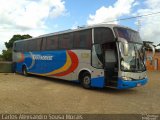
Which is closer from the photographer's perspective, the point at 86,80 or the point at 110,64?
the point at 110,64

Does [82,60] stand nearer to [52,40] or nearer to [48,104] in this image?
[52,40]

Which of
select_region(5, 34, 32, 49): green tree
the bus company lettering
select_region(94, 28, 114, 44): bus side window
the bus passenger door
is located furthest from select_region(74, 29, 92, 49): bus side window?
select_region(5, 34, 32, 49): green tree

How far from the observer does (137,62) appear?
11.9 metres

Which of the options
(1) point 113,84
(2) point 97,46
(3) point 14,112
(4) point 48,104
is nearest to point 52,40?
(2) point 97,46

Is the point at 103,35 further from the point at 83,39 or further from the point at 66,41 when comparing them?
the point at 66,41

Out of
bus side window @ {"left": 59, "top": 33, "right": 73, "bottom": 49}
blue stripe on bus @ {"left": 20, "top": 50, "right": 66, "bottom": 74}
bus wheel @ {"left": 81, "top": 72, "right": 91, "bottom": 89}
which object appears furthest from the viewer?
blue stripe on bus @ {"left": 20, "top": 50, "right": 66, "bottom": 74}

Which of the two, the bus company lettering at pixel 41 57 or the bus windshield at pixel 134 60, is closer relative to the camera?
the bus windshield at pixel 134 60

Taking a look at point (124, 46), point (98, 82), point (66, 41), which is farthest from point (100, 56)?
point (66, 41)

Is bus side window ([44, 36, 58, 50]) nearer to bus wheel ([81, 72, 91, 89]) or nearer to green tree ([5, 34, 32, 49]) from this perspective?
bus wheel ([81, 72, 91, 89])

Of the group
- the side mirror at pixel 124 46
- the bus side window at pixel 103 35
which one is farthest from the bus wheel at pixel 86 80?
the side mirror at pixel 124 46

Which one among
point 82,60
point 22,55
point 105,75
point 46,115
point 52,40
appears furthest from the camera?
point 22,55

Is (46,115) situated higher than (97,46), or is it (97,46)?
(97,46)

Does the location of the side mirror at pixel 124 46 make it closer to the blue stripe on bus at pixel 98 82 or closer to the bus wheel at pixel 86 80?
the blue stripe on bus at pixel 98 82

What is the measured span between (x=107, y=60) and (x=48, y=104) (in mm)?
4657
